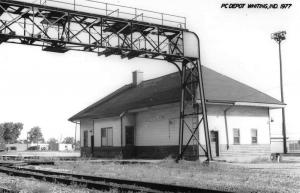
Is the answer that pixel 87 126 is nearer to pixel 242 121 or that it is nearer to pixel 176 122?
pixel 176 122

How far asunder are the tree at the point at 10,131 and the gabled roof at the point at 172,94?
335 feet

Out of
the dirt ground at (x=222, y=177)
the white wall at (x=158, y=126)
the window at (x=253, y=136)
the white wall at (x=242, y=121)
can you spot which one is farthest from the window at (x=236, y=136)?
the dirt ground at (x=222, y=177)

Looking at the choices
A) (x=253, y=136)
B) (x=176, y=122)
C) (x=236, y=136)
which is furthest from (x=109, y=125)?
(x=253, y=136)

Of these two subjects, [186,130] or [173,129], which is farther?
[173,129]

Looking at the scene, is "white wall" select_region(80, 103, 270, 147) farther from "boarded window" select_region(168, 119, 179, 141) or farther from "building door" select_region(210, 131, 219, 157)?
"building door" select_region(210, 131, 219, 157)

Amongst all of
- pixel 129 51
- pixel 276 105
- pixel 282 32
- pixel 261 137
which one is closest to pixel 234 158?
pixel 261 137

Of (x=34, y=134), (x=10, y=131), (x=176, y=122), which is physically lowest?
(x=176, y=122)

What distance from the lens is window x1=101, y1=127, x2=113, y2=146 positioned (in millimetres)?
32406

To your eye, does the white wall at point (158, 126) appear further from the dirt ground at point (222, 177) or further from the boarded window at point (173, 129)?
the dirt ground at point (222, 177)

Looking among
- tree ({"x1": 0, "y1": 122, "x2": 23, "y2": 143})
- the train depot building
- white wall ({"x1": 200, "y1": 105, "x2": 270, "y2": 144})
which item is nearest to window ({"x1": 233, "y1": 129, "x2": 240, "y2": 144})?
the train depot building

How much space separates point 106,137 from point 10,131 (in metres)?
107

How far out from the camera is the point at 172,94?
26406mm

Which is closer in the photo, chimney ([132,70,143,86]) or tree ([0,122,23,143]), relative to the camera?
chimney ([132,70,143,86])

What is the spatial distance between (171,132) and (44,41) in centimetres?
1146
